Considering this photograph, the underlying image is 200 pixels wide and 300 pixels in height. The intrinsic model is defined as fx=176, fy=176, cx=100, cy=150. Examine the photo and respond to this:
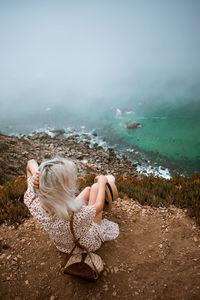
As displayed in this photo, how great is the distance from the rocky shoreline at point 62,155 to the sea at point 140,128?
1126mm

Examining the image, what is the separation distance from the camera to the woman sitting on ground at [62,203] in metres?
1.99

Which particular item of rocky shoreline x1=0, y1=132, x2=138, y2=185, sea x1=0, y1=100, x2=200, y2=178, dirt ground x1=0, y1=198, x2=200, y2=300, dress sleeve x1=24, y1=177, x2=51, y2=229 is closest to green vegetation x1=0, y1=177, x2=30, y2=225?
dirt ground x1=0, y1=198, x2=200, y2=300

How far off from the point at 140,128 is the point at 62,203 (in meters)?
21.4

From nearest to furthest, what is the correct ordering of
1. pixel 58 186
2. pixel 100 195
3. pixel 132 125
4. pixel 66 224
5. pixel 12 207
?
pixel 58 186
pixel 66 224
pixel 100 195
pixel 12 207
pixel 132 125

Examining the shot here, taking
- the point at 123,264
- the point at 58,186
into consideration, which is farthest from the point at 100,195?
the point at 123,264

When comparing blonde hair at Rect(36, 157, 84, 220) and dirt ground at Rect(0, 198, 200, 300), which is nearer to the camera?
blonde hair at Rect(36, 157, 84, 220)

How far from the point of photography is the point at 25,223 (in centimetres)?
402

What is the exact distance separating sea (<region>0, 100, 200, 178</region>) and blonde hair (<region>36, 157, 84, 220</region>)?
490 inches

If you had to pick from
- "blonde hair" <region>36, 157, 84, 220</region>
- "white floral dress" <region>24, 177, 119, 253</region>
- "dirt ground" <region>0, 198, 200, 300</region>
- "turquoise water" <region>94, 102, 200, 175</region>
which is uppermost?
"blonde hair" <region>36, 157, 84, 220</region>

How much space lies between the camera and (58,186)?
2004 millimetres

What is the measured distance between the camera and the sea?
15594 millimetres

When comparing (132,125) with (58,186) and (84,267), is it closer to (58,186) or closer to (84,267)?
(84,267)

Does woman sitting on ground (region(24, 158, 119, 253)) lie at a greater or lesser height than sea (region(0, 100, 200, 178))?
greater

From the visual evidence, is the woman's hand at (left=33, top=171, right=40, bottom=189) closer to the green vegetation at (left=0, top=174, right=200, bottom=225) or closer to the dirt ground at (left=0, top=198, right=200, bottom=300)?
the dirt ground at (left=0, top=198, right=200, bottom=300)
